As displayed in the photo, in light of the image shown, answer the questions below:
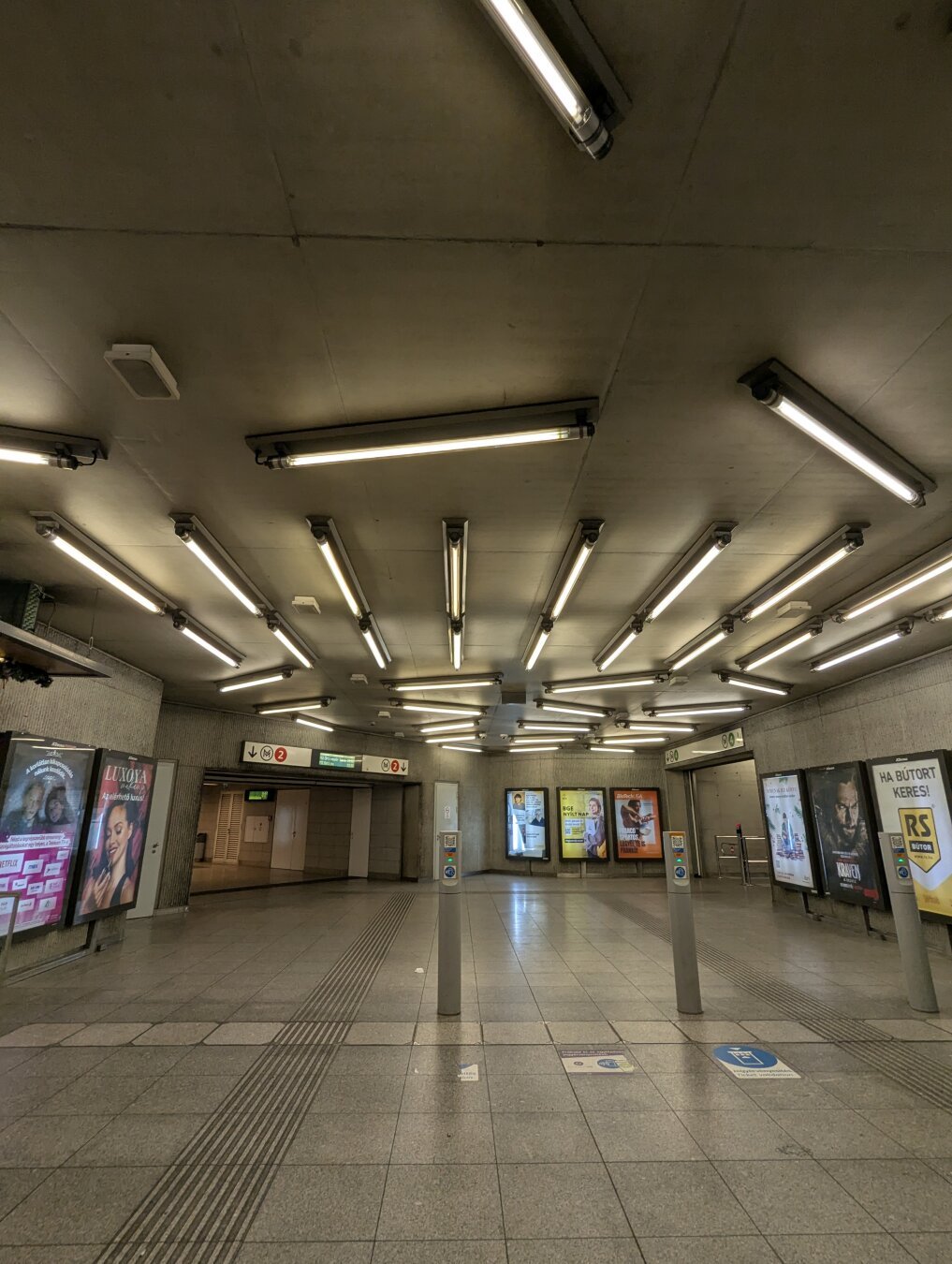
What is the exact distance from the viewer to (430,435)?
3.38 meters

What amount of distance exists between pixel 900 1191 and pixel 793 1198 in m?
0.53

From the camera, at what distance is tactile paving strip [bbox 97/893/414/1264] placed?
2340 mm

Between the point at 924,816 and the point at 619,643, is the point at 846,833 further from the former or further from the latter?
the point at 619,643

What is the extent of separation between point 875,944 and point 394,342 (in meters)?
9.45

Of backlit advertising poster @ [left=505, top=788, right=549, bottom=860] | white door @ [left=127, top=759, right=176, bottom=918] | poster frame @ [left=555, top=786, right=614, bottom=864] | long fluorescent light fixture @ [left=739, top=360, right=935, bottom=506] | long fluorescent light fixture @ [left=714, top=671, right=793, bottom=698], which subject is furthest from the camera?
backlit advertising poster @ [left=505, top=788, right=549, bottom=860]

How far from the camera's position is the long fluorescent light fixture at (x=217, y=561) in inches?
175

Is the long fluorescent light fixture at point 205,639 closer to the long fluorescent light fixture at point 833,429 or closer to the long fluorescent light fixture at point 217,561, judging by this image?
the long fluorescent light fixture at point 217,561

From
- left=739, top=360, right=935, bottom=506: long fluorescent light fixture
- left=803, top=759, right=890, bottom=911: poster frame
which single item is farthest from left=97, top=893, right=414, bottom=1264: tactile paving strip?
left=803, top=759, right=890, bottom=911: poster frame

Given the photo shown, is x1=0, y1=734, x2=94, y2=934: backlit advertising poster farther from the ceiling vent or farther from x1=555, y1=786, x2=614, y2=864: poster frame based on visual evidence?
x1=555, y1=786, x2=614, y2=864: poster frame

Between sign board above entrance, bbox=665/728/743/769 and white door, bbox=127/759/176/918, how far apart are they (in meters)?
11.4

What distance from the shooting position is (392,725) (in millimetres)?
13703

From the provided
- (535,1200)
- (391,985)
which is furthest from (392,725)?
(535,1200)

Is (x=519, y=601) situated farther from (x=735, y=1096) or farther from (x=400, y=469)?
(x=735, y=1096)

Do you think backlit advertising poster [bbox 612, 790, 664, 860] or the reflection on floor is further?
backlit advertising poster [bbox 612, 790, 664, 860]
